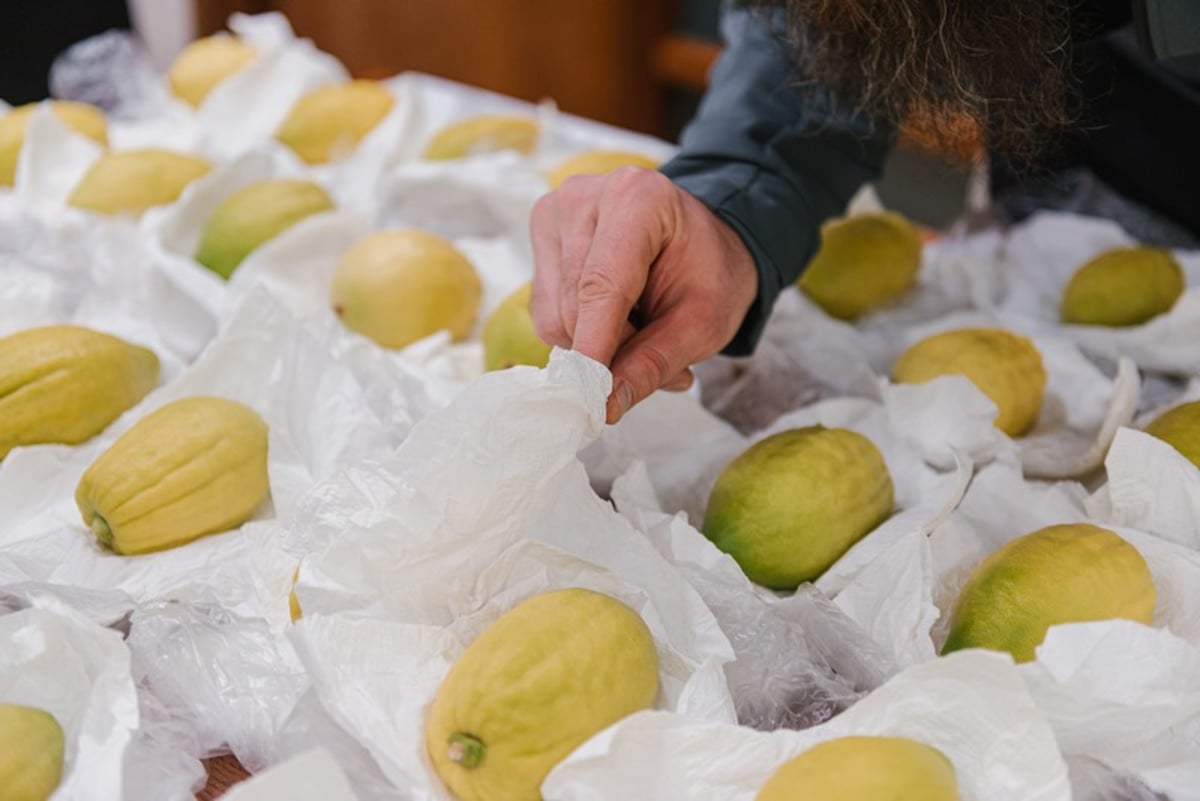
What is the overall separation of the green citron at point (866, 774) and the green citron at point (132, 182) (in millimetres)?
894

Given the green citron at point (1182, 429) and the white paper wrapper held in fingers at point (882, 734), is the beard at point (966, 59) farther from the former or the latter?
the white paper wrapper held in fingers at point (882, 734)

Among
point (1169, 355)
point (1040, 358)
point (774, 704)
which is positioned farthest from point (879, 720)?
point (1169, 355)

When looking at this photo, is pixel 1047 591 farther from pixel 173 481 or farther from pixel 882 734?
pixel 173 481

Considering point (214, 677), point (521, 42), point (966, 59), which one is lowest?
point (521, 42)

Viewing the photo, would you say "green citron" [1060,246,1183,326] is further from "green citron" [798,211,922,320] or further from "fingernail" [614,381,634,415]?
"fingernail" [614,381,634,415]

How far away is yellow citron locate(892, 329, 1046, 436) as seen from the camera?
0.92m

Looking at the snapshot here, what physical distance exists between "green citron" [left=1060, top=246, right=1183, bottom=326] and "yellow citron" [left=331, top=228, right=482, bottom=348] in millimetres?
523

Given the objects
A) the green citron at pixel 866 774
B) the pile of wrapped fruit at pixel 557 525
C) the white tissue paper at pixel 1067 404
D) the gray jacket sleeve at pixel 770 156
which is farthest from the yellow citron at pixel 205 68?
the green citron at pixel 866 774

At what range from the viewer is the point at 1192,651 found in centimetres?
61

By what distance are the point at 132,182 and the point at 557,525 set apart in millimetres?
716

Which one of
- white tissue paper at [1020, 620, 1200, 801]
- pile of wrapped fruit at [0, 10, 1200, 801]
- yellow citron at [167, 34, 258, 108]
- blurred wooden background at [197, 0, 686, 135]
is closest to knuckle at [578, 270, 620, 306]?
→ pile of wrapped fruit at [0, 10, 1200, 801]

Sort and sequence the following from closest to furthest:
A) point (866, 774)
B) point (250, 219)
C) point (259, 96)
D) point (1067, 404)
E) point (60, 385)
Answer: point (866, 774) < point (60, 385) < point (1067, 404) < point (250, 219) < point (259, 96)

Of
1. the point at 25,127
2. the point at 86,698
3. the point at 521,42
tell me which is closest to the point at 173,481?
the point at 86,698

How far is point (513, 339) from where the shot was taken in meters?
0.96
